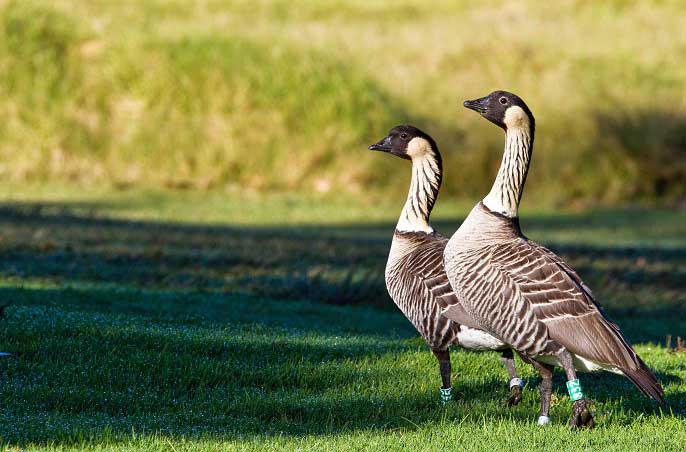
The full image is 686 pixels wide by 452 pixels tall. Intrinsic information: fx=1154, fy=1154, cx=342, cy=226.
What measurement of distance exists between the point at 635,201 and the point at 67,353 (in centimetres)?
1835

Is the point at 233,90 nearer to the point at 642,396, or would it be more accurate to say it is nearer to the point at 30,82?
the point at 30,82

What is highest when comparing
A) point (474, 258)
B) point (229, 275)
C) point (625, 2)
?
point (625, 2)

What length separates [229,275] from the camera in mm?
15039

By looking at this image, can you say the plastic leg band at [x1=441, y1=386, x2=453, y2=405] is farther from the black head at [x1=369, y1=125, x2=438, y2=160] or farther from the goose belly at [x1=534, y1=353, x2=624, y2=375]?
the black head at [x1=369, y1=125, x2=438, y2=160]

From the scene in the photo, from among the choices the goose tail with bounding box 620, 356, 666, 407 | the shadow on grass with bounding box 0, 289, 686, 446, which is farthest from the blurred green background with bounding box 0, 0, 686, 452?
the goose tail with bounding box 620, 356, 666, 407

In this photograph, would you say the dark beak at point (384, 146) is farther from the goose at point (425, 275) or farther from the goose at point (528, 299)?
the goose at point (528, 299)

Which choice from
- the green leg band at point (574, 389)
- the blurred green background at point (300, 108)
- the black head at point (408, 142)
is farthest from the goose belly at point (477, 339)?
the blurred green background at point (300, 108)

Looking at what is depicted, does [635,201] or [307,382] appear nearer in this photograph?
[307,382]

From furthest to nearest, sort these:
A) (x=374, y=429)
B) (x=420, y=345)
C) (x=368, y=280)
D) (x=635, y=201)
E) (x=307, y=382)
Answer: (x=635, y=201) → (x=368, y=280) → (x=420, y=345) → (x=307, y=382) → (x=374, y=429)

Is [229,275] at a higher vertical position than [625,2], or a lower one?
lower

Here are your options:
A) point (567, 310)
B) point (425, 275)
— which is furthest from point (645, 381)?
point (425, 275)

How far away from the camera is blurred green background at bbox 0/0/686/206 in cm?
2497

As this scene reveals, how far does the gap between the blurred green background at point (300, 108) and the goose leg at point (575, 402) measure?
665 inches

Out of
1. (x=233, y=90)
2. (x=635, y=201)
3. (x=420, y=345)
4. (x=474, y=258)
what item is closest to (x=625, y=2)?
(x=635, y=201)
